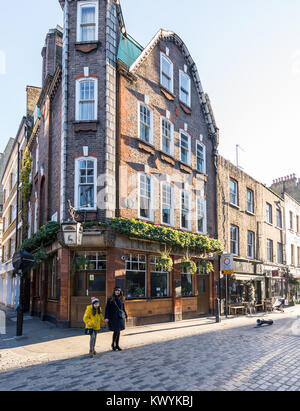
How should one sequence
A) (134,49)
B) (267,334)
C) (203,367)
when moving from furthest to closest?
1. (134,49)
2. (267,334)
3. (203,367)

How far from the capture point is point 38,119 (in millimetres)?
→ 20844

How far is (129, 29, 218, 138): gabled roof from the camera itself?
1686cm

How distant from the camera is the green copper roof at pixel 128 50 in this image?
15.9 m

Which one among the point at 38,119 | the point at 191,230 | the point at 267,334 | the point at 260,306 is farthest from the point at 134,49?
the point at 260,306

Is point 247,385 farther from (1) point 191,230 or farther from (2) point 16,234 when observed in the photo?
(2) point 16,234

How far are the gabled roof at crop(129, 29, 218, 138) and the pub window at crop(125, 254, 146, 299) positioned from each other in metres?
8.28

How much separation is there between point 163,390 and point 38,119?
18211mm

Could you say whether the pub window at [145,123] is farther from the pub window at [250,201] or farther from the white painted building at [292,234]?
the white painted building at [292,234]

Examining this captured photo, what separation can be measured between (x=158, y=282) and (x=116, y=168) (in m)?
5.60

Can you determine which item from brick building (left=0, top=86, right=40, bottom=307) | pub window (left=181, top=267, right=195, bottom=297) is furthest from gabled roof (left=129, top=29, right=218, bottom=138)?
brick building (left=0, top=86, right=40, bottom=307)

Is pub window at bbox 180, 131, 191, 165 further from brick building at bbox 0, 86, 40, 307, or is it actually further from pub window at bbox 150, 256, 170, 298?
brick building at bbox 0, 86, 40, 307

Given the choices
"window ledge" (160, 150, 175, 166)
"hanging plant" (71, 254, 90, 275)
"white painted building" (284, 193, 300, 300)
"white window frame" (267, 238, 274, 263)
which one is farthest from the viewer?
"white painted building" (284, 193, 300, 300)

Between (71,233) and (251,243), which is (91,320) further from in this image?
(251,243)

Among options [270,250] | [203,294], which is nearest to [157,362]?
[203,294]
